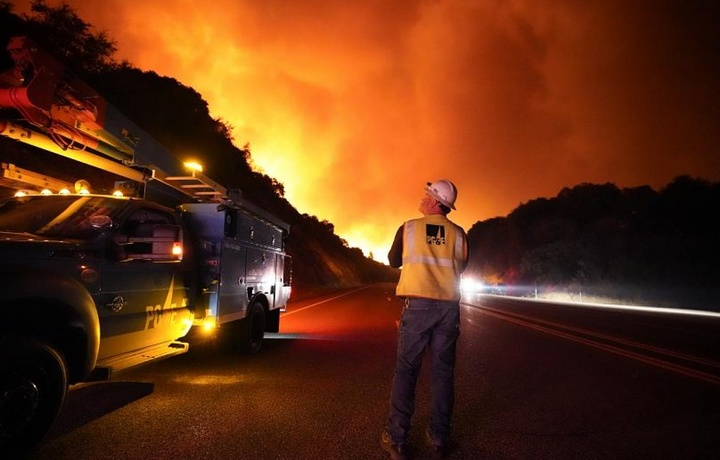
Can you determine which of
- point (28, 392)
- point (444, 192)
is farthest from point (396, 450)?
point (28, 392)

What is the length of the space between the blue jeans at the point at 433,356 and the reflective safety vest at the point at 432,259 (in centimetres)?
11

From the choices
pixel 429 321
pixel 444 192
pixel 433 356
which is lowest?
pixel 433 356

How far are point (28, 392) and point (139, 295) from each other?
167 cm

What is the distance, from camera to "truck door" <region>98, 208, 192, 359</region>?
4.61m

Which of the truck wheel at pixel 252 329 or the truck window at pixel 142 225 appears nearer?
the truck window at pixel 142 225

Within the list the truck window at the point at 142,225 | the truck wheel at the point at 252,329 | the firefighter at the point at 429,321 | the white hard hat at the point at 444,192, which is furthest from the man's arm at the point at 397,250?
the truck wheel at the point at 252,329

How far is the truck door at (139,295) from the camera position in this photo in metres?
4.61

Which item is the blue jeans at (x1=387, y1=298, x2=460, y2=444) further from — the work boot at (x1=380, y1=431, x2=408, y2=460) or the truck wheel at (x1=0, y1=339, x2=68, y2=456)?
the truck wheel at (x1=0, y1=339, x2=68, y2=456)

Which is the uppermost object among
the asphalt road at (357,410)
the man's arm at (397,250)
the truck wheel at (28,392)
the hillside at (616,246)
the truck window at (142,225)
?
the hillside at (616,246)

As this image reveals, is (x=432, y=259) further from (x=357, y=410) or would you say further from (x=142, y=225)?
(x=142, y=225)

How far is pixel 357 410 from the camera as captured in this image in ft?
16.4

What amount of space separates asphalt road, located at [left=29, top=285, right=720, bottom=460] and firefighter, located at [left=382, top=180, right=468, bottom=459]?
0.27 m

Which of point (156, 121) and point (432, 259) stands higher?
point (156, 121)

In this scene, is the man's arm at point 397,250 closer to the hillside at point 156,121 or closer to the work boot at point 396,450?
the work boot at point 396,450
